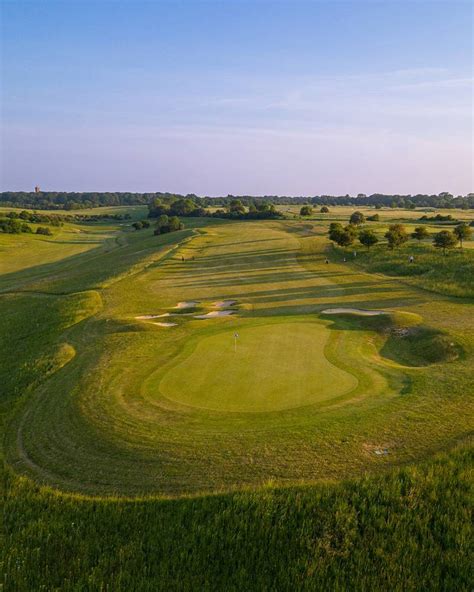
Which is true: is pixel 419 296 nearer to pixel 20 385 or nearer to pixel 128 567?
pixel 20 385

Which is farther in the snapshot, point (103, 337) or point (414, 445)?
point (103, 337)

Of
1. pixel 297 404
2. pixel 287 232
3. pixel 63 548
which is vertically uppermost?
pixel 287 232

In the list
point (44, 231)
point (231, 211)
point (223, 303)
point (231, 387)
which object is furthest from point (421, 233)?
point (44, 231)

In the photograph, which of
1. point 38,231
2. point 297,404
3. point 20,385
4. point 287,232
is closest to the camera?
point 297,404

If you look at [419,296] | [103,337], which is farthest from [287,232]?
[103,337]

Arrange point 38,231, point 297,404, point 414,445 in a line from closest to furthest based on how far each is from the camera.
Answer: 1. point 414,445
2. point 297,404
3. point 38,231

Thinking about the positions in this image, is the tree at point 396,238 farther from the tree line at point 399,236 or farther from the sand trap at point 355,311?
the sand trap at point 355,311

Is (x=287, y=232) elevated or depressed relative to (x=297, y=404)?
elevated

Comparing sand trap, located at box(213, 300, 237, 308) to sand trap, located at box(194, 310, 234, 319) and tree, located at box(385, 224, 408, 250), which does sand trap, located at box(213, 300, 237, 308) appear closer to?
sand trap, located at box(194, 310, 234, 319)
